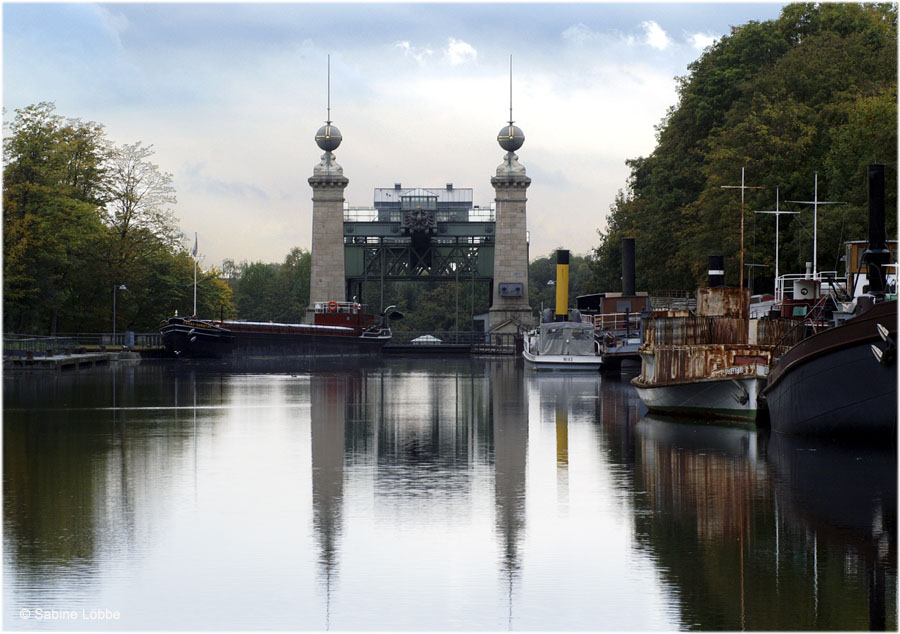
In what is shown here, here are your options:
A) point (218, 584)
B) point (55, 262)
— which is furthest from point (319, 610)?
point (55, 262)

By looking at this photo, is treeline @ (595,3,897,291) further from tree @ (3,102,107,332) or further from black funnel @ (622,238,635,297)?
tree @ (3,102,107,332)

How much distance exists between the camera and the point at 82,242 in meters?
67.0

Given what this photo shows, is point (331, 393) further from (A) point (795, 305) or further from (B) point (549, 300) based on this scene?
(B) point (549, 300)

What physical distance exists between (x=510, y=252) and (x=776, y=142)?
43603 millimetres

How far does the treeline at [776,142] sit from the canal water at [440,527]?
23311 mm

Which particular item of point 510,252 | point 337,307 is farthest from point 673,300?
point 510,252

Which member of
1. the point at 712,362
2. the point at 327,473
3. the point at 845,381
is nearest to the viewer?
the point at 327,473

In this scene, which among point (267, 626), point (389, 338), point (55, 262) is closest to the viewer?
point (267, 626)

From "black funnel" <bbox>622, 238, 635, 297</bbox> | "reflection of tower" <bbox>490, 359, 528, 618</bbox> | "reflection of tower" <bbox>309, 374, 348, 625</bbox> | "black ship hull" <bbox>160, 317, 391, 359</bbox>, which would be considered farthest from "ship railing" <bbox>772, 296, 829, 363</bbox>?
"black ship hull" <bbox>160, 317, 391, 359</bbox>

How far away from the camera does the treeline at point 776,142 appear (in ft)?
156

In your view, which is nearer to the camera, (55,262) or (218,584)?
(218,584)

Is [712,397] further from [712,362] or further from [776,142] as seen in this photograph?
[776,142]

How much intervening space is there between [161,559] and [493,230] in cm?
8383

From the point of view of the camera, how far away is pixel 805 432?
77.8ft
